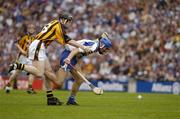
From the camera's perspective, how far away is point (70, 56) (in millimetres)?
17219

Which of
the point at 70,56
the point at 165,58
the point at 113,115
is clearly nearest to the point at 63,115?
the point at 113,115

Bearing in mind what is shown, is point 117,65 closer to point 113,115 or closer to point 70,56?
point 70,56

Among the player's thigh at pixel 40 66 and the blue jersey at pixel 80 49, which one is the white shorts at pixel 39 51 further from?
the blue jersey at pixel 80 49

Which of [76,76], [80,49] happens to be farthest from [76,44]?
[76,76]

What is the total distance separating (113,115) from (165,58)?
17.9 meters

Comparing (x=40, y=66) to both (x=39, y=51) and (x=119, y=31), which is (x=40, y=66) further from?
(x=119, y=31)

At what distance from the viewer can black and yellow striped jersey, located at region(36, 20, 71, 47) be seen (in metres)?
17.2

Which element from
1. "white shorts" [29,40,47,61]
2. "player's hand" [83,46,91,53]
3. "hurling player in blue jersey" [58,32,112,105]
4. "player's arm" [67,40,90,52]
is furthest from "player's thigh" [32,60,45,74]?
"player's hand" [83,46,91,53]

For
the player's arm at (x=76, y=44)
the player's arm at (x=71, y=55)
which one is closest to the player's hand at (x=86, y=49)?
the player's arm at (x=76, y=44)

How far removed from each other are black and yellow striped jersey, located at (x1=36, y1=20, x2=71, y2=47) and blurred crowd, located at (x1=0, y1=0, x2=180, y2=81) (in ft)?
47.0

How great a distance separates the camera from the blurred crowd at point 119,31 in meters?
32.5

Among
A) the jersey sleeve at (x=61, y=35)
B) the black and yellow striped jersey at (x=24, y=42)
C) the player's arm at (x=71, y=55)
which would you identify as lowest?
the player's arm at (x=71, y=55)

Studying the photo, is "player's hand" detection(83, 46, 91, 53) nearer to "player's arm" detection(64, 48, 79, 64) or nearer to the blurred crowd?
"player's arm" detection(64, 48, 79, 64)

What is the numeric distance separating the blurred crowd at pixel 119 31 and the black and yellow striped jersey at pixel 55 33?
14314 millimetres
